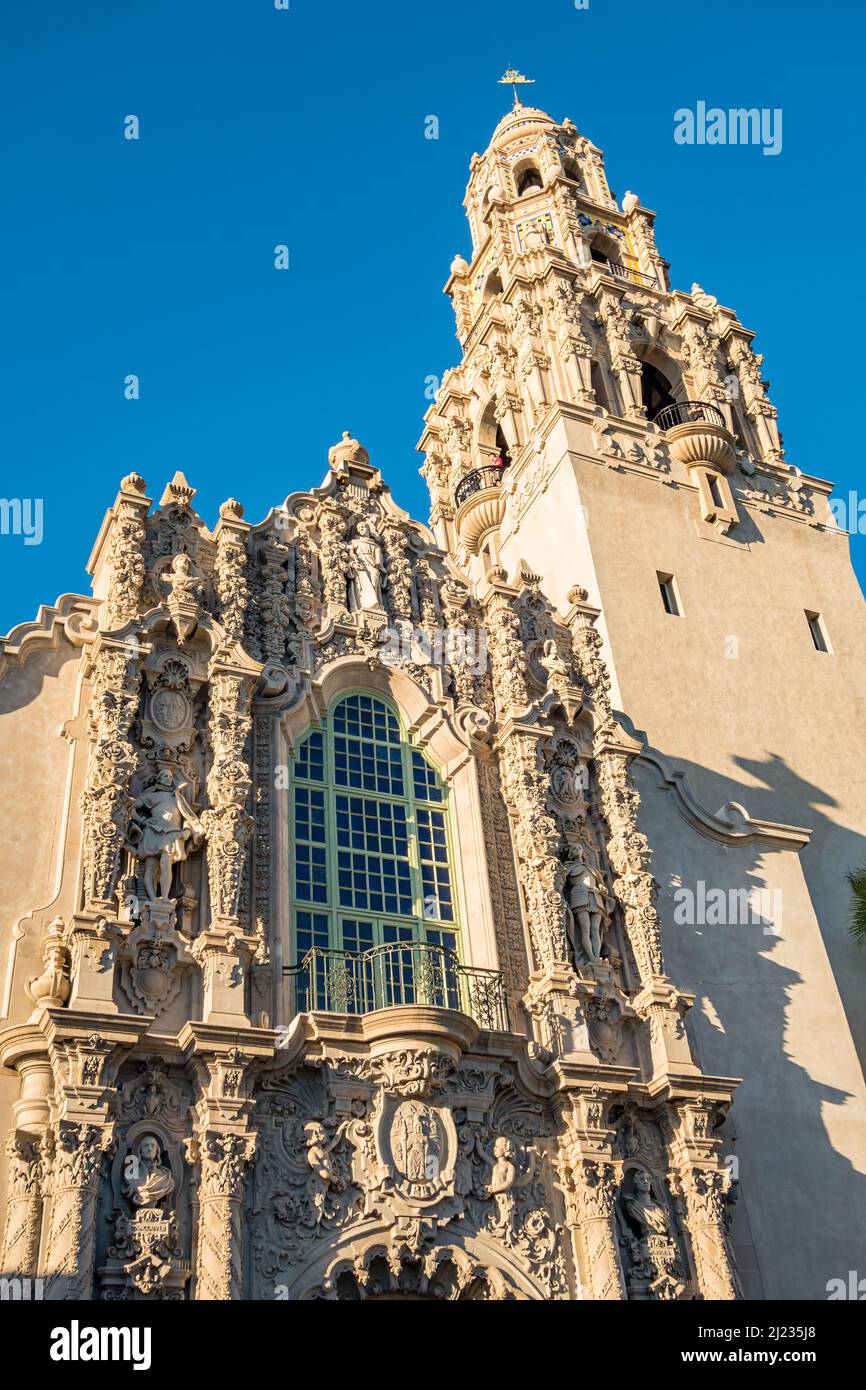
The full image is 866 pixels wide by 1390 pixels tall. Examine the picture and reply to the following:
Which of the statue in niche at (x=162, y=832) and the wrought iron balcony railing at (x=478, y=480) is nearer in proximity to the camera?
the statue in niche at (x=162, y=832)

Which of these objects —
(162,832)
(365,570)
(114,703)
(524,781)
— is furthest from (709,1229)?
(365,570)

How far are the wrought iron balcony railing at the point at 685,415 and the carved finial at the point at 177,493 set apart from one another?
49.3ft

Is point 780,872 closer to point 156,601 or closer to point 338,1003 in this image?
point 338,1003

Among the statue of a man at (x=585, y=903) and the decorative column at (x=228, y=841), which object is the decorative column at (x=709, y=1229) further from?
the decorative column at (x=228, y=841)

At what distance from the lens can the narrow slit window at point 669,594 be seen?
29844mm

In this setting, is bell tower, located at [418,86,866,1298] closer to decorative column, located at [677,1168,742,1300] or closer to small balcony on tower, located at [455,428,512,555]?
small balcony on tower, located at [455,428,512,555]

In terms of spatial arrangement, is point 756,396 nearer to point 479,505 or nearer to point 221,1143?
point 479,505

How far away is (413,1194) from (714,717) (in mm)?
14128

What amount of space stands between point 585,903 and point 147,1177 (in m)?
8.49

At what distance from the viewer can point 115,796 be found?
18.4 m

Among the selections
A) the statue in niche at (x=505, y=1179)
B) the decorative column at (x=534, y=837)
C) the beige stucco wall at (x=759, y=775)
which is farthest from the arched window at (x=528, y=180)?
the statue in niche at (x=505, y=1179)

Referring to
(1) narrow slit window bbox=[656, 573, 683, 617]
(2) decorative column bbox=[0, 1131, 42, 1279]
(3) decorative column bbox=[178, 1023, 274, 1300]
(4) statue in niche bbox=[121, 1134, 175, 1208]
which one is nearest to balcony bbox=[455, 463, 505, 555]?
(1) narrow slit window bbox=[656, 573, 683, 617]

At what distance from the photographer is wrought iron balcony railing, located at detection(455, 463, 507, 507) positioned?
35.4 meters
